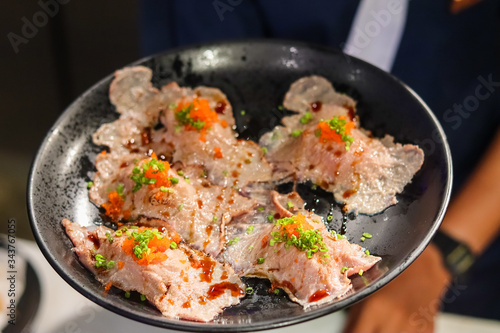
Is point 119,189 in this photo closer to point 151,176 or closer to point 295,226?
point 151,176

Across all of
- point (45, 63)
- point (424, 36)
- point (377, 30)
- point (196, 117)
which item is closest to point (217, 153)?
point (196, 117)

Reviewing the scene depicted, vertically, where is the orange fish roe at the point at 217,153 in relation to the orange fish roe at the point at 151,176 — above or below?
above

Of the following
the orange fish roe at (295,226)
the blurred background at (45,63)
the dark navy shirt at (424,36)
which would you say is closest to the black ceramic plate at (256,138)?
the orange fish roe at (295,226)

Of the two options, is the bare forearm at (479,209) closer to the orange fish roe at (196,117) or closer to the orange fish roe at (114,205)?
the orange fish roe at (196,117)

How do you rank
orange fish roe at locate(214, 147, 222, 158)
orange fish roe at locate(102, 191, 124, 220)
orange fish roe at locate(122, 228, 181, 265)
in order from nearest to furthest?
orange fish roe at locate(122, 228, 181, 265) → orange fish roe at locate(102, 191, 124, 220) → orange fish roe at locate(214, 147, 222, 158)

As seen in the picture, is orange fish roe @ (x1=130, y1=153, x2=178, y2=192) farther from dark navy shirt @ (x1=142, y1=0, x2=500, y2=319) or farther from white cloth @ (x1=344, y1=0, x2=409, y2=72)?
white cloth @ (x1=344, y1=0, x2=409, y2=72)

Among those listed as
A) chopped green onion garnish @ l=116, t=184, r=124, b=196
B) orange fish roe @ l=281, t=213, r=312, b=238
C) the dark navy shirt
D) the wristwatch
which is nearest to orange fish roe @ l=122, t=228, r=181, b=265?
chopped green onion garnish @ l=116, t=184, r=124, b=196
